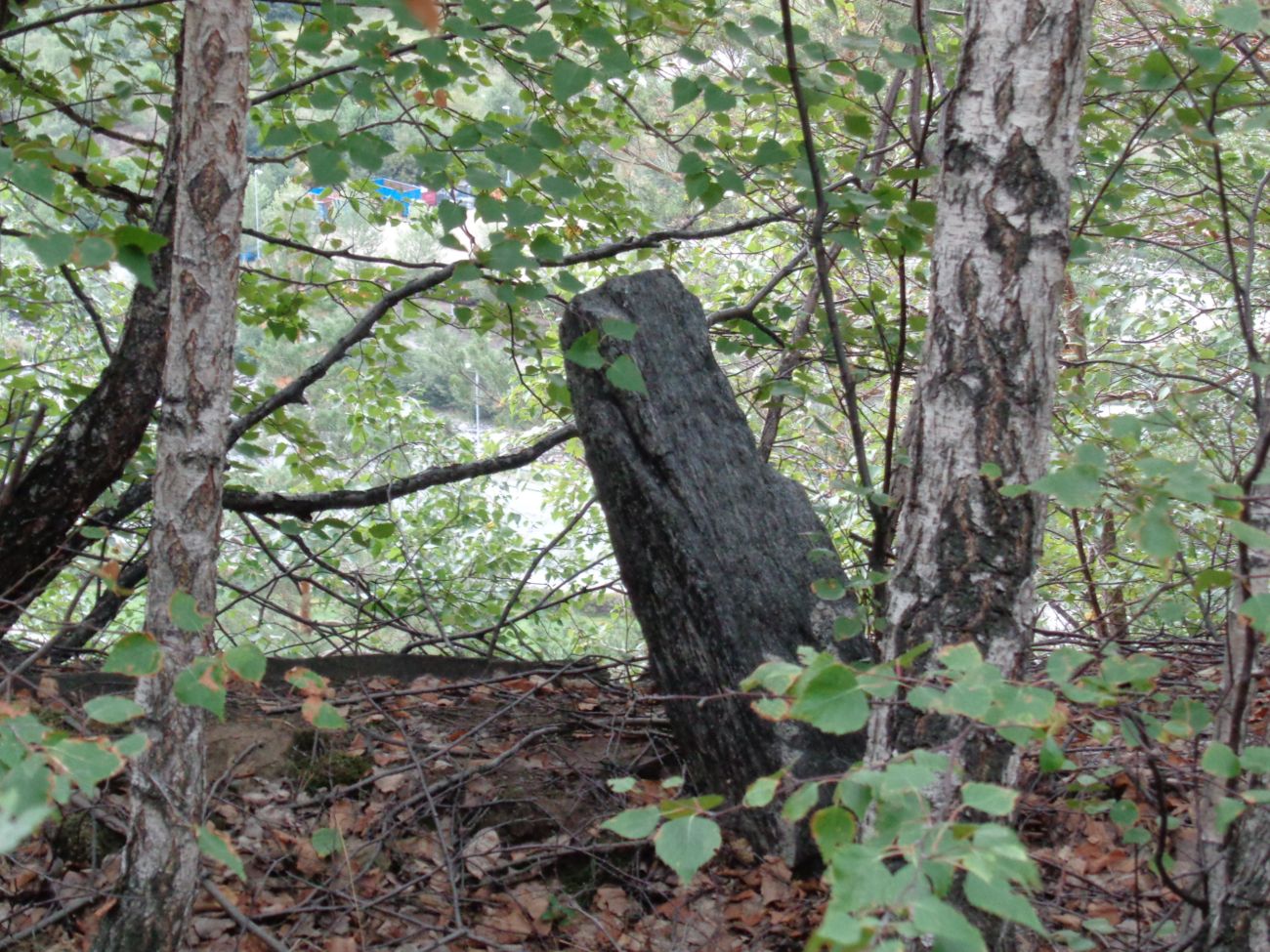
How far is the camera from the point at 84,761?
1.17m

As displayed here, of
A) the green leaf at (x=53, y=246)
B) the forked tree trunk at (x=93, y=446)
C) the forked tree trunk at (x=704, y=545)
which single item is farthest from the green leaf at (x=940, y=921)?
the forked tree trunk at (x=93, y=446)

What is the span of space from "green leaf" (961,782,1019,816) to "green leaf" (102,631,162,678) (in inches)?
42.6

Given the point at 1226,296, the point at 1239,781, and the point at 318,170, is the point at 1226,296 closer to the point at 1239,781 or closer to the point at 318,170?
the point at 1239,781

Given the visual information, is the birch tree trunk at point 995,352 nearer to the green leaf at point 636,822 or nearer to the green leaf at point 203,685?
the green leaf at point 636,822

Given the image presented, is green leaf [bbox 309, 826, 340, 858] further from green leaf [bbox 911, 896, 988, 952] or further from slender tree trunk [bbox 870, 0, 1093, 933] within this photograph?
green leaf [bbox 911, 896, 988, 952]

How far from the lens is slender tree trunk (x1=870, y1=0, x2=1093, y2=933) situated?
1.70 metres

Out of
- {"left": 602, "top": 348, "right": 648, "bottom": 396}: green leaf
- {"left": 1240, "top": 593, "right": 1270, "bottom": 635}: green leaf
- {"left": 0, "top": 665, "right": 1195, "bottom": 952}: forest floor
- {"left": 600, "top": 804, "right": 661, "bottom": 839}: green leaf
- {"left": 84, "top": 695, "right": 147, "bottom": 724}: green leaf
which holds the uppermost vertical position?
{"left": 602, "top": 348, "right": 648, "bottom": 396}: green leaf

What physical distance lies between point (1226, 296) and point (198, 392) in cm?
627

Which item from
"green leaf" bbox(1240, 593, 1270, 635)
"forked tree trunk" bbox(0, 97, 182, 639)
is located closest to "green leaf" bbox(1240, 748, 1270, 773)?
"green leaf" bbox(1240, 593, 1270, 635)

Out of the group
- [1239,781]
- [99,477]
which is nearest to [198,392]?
[99,477]

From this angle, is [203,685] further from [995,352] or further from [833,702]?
[995,352]

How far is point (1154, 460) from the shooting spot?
123 centimetres

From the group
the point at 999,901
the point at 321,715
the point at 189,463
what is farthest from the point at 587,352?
the point at 999,901

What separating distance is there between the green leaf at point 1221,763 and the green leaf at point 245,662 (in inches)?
54.4
